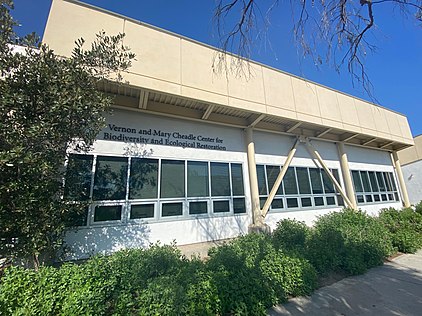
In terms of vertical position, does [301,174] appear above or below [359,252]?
above

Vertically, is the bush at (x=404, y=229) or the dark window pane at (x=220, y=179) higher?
the dark window pane at (x=220, y=179)

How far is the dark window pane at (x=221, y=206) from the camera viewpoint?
7665 mm

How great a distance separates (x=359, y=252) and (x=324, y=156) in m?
6.47

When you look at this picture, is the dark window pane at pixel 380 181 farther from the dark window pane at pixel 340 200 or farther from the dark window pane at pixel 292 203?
the dark window pane at pixel 292 203

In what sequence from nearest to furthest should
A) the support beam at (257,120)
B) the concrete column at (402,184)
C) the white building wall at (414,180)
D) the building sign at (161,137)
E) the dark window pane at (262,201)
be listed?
the building sign at (161,137) → the support beam at (257,120) → the dark window pane at (262,201) → the concrete column at (402,184) → the white building wall at (414,180)

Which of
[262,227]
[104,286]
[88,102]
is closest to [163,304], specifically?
[104,286]

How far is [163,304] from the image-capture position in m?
3.13

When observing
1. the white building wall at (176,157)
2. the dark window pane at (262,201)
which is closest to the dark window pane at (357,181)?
the white building wall at (176,157)

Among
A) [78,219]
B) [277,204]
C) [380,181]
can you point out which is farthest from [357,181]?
[78,219]

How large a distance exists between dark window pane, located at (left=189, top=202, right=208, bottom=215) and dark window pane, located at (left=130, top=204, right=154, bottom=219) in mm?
1394

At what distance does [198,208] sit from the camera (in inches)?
288

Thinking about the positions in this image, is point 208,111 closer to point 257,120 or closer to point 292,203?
point 257,120

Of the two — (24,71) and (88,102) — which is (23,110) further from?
(88,102)

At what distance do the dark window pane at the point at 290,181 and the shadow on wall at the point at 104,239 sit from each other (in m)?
6.65
